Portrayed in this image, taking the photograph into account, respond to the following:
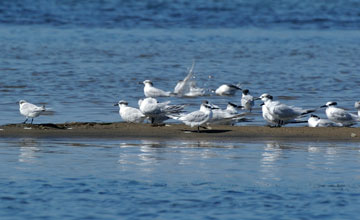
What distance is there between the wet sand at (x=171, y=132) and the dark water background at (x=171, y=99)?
492 mm

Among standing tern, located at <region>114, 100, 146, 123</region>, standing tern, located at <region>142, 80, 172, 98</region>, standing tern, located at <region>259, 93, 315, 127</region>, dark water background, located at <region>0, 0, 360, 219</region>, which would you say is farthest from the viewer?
standing tern, located at <region>142, 80, 172, 98</region>

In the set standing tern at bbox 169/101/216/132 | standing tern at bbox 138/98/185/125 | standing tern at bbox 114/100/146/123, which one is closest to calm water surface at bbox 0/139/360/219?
standing tern at bbox 169/101/216/132

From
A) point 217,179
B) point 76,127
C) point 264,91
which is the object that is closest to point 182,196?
Result: point 217,179

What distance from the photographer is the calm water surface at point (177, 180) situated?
8031mm

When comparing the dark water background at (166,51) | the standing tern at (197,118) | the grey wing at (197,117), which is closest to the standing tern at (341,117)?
the dark water background at (166,51)

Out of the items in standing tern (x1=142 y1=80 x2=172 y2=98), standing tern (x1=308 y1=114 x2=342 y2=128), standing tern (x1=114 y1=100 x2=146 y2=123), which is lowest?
standing tern (x1=308 y1=114 x2=342 y2=128)

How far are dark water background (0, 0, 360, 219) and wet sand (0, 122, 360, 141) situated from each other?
19.4 inches

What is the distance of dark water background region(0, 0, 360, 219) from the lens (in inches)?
328

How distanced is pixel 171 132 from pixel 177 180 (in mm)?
3613

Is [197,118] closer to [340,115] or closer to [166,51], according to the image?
[340,115]

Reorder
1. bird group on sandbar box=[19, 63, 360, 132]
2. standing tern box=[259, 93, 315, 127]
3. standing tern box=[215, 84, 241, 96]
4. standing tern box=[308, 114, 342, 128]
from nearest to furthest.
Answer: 1. bird group on sandbar box=[19, 63, 360, 132]
2. standing tern box=[259, 93, 315, 127]
3. standing tern box=[308, 114, 342, 128]
4. standing tern box=[215, 84, 241, 96]

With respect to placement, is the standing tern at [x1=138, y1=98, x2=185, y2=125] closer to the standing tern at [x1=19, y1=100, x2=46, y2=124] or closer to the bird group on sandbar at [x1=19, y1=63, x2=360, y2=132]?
the bird group on sandbar at [x1=19, y1=63, x2=360, y2=132]

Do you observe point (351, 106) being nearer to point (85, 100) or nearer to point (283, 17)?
point (85, 100)

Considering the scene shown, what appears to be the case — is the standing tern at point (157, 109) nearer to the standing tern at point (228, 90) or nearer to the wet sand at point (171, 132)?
the wet sand at point (171, 132)
